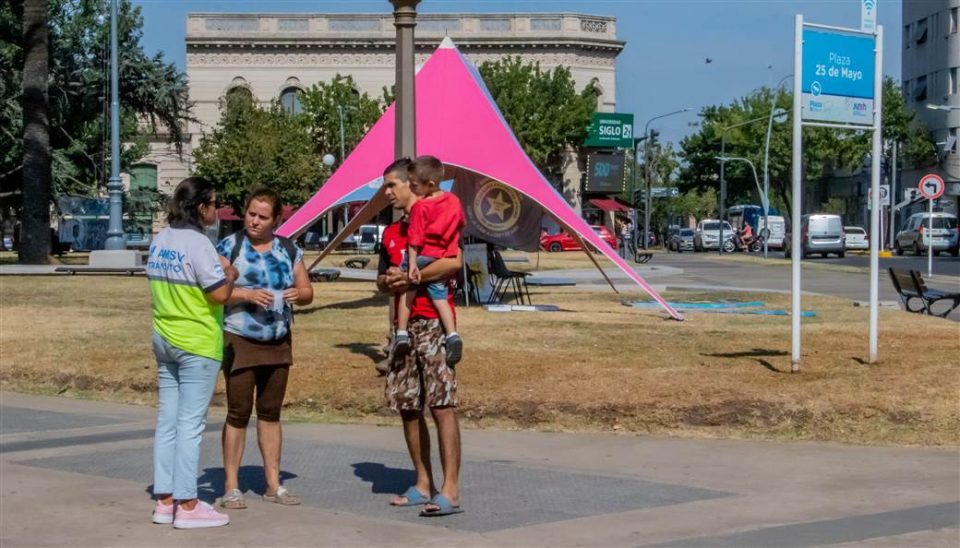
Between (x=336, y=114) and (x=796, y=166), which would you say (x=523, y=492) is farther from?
(x=336, y=114)

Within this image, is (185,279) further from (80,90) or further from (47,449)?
(80,90)

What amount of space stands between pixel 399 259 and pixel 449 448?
1.02m

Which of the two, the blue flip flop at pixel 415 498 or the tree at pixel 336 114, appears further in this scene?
the tree at pixel 336 114

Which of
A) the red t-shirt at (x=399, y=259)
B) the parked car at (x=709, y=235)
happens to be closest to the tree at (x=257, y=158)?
the parked car at (x=709, y=235)

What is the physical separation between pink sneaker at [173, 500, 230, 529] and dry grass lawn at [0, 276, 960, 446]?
12.2 feet

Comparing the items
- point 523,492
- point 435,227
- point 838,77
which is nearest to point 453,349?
point 435,227

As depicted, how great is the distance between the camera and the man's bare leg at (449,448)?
24.0ft

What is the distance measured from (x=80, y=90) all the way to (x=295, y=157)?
76.5 ft

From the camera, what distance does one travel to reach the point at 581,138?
79.9 metres

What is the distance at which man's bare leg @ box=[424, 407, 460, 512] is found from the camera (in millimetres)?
7312

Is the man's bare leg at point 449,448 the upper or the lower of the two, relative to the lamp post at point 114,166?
lower

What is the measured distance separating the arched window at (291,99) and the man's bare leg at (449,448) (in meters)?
73.6

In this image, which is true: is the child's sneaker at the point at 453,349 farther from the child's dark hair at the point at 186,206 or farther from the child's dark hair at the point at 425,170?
the child's dark hair at the point at 186,206

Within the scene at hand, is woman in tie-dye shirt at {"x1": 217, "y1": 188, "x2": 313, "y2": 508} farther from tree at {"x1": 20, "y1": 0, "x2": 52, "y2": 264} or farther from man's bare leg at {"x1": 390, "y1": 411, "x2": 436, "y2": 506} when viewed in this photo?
tree at {"x1": 20, "y1": 0, "x2": 52, "y2": 264}
